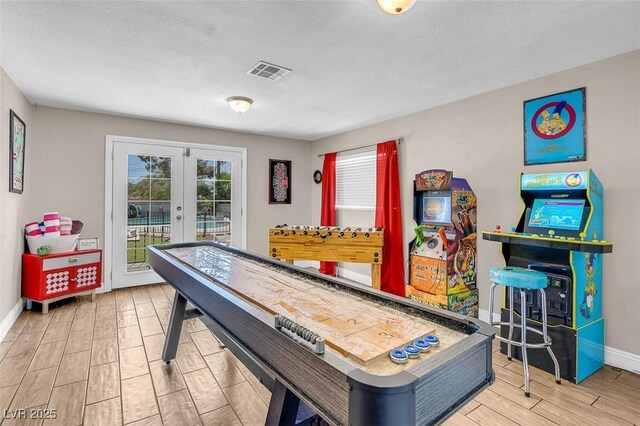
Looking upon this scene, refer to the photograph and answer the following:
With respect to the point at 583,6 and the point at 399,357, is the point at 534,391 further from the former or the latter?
the point at 583,6

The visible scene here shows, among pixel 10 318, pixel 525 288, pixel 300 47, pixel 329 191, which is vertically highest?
pixel 300 47

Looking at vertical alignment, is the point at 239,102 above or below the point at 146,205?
above

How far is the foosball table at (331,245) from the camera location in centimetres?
389

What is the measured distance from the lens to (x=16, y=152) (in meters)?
3.21

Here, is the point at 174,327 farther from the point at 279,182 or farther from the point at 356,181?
the point at 279,182

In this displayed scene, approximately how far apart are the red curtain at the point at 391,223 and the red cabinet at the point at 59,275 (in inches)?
142

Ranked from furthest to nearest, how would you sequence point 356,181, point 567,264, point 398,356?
1. point 356,181
2. point 567,264
3. point 398,356

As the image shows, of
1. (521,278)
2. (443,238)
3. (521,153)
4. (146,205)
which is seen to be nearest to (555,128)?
(521,153)

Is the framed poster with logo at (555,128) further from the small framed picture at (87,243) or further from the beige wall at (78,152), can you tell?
the small framed picture at (87,243)

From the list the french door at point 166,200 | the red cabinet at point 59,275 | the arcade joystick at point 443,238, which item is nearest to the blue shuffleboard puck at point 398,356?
the arcade joystick at point 443,238

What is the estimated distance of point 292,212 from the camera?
5906 millimetres

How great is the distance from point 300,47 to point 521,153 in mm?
2233

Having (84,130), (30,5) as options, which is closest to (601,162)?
(30,5)

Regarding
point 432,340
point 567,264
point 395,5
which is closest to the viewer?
point 432,340
